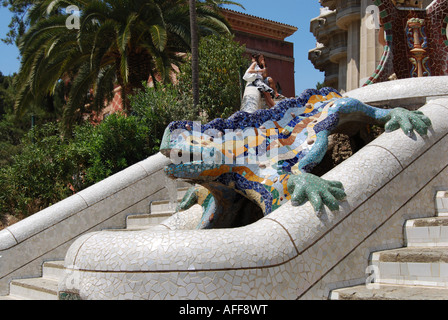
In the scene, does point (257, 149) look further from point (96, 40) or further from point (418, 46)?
point (96, 40)

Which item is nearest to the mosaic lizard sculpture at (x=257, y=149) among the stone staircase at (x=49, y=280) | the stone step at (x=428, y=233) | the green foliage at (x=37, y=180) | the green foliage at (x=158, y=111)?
the stone step at (x=428, y=233)

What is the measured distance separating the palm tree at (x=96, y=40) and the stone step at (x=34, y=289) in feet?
26.1

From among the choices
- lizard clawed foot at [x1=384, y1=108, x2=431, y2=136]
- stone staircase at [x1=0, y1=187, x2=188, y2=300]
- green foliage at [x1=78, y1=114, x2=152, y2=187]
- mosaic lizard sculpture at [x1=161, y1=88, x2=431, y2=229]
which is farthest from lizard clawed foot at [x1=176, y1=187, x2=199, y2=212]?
green foliage at [x1=78, y1=114, x2=152, y2=187]

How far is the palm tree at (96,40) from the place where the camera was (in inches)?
530

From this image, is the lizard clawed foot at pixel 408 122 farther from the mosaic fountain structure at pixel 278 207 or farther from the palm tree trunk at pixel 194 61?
the palm tree trunk at pixel 194 61

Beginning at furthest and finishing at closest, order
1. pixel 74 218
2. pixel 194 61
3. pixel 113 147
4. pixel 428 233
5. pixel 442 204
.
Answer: pixel 194 61
pixel 113 147
pixel 74 218
pixel 442 204
pixel 428 233

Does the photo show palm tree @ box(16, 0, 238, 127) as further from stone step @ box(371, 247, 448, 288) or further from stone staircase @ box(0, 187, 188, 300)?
stone step @ box(371, 247, 448, 288)

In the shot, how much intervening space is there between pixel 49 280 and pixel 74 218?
1.04 m

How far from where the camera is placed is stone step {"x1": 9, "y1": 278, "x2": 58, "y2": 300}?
502 centimetres

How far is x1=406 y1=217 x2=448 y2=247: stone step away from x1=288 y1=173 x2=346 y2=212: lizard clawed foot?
2.83 ft

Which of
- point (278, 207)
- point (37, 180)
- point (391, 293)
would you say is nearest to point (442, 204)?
point (391, 293)

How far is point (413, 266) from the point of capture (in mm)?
3783
